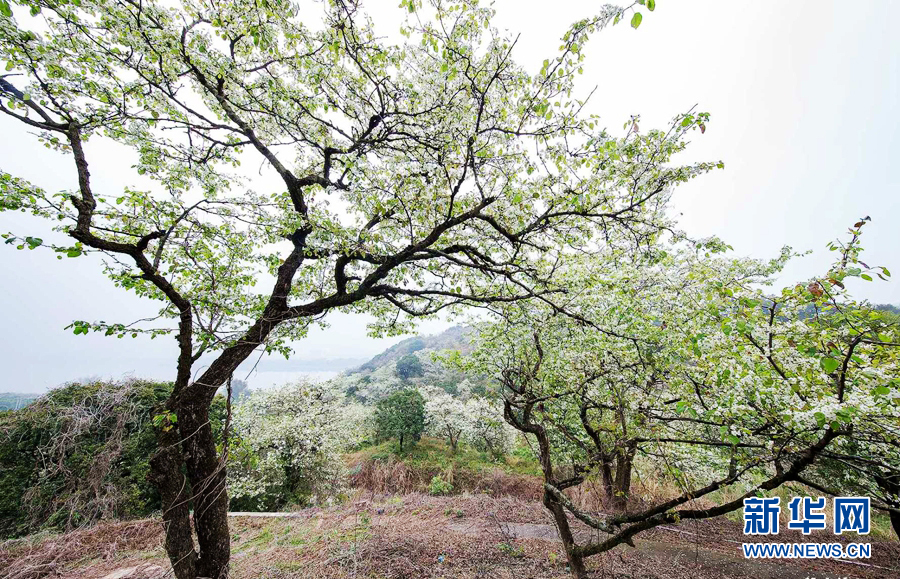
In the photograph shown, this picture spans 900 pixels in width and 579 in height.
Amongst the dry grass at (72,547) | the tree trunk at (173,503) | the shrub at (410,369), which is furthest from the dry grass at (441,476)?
the shrub at (410,369)

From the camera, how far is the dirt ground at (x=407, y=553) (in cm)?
455

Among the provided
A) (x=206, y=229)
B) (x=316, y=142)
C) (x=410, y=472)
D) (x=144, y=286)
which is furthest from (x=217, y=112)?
(x=410, y=472)

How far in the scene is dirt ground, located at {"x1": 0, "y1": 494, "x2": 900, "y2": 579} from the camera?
4.55 meters

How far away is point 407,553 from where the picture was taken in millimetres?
4848

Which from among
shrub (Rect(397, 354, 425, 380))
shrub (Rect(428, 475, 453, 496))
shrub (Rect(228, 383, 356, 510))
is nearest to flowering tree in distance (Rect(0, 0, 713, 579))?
shrub (Rect(228, 383, 356, 510))

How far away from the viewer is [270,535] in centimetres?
636

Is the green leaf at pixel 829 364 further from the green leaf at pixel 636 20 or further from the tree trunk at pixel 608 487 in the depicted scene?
the tree trunk at pixel 608 487

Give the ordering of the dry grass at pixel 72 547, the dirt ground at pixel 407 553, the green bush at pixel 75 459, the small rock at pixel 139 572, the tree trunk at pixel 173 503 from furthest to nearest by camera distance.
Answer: the green bush at pixel 75 459
the dry grass at pixel 72 547
the small rock at pixel 139 572
the dirt ground at pixel 407 553
the tree trunk at pixel 173 503

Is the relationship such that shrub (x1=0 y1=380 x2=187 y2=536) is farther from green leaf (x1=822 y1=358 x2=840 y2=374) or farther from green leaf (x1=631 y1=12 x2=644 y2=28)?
green leaf (x1=822 y1=358 x2=840 y2=374)

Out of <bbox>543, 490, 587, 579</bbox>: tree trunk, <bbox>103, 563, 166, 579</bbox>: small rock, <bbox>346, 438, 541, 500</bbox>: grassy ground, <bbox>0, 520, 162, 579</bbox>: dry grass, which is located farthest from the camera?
<bbox>346, 438, 541, 500</bbox>: grassy ground

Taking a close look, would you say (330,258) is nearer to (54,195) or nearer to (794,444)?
(54,195)

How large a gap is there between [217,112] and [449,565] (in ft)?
23.1

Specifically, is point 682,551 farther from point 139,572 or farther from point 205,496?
point 139,572

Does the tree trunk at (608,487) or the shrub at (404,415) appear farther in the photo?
the shrub at (404,415)
